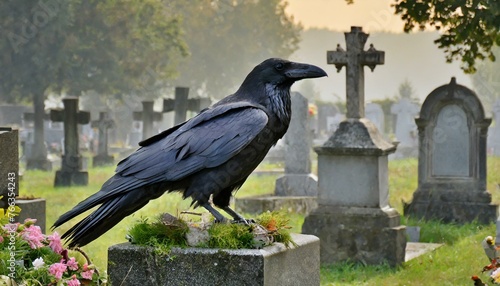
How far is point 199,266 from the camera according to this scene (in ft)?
15.6

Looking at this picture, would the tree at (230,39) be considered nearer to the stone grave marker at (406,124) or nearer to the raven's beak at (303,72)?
the stone grave marker at (406,124)

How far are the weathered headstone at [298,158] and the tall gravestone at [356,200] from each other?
5698 millimetres

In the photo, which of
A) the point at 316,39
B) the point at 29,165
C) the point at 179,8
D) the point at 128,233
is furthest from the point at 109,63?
the point at 316,39

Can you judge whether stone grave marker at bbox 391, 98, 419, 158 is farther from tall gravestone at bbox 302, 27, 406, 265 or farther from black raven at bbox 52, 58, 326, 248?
black raven at bbox 52, 58, 326, 248

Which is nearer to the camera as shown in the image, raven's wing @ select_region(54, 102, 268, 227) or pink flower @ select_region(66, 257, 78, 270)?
pink flower @ select_region(66, 257, 78, 270)

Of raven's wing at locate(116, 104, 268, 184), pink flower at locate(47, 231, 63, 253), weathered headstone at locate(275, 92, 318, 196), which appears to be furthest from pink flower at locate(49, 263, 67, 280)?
weathered headstone at locate(275, 92, 318, 196)

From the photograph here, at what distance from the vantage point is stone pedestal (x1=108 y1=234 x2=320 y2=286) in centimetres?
470

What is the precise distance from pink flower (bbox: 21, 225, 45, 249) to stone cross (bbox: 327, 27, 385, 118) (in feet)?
22.4

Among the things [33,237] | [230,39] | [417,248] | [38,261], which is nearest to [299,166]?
[417,248]

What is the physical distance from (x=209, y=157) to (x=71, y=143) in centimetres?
1716

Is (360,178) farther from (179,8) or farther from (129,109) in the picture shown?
(179,8)

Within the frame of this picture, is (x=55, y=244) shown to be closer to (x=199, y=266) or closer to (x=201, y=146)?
(x=199, y=266)

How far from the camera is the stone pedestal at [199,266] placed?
4699mm

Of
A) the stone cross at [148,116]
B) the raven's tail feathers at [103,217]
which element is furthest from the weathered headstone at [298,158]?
the raven's tail feathers at [103,217]
